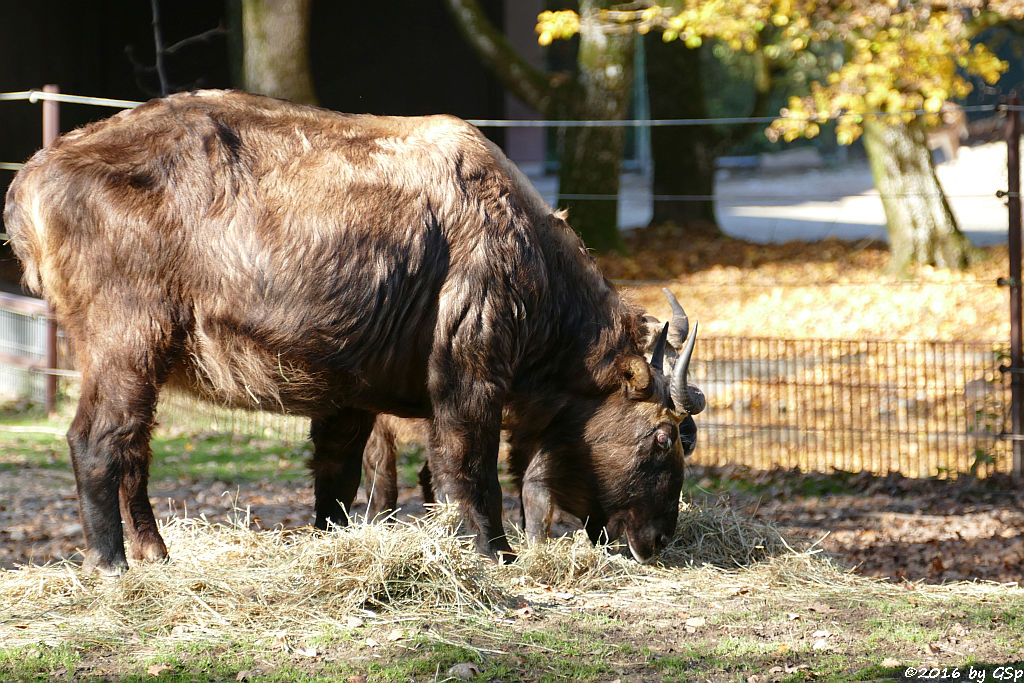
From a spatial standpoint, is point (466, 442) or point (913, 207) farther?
point (913, 207)

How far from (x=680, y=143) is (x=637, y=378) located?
1273 cm

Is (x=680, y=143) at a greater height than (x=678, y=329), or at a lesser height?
greater

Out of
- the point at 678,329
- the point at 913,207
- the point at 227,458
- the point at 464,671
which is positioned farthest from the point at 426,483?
the point at 913,207

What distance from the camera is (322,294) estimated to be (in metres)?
4.81

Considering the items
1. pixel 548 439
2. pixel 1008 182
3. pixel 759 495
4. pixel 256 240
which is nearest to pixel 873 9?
pixel 1008 182

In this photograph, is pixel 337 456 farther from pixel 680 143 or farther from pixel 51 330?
pixel 680 143

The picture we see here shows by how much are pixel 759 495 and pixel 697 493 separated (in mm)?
519

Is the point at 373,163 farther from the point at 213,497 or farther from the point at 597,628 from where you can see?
the point at 213,497

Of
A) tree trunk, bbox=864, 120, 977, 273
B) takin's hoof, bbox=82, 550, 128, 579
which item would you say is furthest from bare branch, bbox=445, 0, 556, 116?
takin's hoof, bbox=82, 550, 128, 579

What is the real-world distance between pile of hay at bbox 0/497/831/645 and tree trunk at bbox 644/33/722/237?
13099 millimetres

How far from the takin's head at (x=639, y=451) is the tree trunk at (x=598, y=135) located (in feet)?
30.4

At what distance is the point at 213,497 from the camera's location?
291 inches

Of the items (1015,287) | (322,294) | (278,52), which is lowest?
(1015,287)

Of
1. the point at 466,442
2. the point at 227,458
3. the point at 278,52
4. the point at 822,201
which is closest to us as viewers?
the point at 466,442
